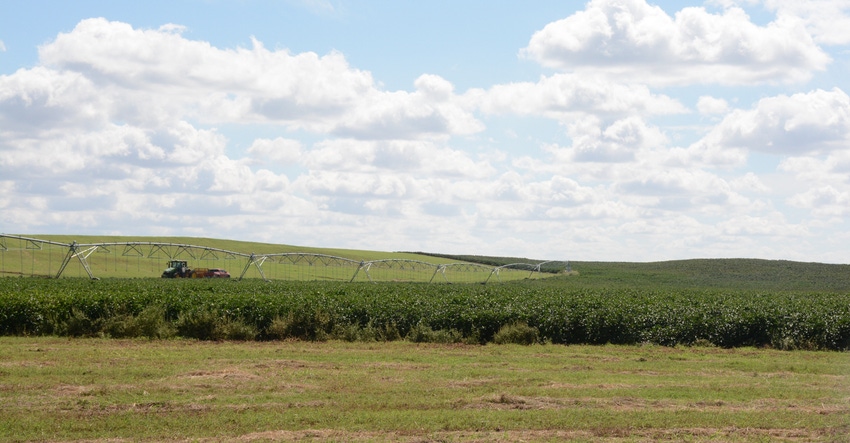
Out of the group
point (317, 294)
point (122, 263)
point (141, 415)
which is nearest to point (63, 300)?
point (317, 294)

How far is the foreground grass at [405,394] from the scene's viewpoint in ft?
40.3

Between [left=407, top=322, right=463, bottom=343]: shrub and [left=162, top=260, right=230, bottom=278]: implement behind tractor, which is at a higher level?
[left=162, top=260, right=230, bottom=278]: implement behind tractor

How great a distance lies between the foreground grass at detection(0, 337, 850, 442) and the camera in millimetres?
12289

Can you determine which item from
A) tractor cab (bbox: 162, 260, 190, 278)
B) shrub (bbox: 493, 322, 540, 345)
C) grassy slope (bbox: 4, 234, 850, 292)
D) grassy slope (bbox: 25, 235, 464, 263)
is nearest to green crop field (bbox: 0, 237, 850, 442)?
shrub (bbox: 493, 322, 540, 345)

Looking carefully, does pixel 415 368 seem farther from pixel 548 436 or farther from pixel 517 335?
pixel 548 436

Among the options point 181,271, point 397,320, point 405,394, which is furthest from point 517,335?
point 181,271

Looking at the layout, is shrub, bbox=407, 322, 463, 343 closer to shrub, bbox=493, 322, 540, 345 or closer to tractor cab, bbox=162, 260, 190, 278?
shrub, bbox=493, 322, 540, 345

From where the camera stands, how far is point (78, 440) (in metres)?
11.4

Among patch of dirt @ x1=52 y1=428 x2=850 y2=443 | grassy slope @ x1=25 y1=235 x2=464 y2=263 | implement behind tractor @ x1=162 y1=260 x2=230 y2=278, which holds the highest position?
grassy slope @ x1=25 y1=235 x2=464 y2=263

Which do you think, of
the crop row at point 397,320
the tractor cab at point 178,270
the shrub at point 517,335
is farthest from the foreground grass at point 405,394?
the tractor cab at point 178,270

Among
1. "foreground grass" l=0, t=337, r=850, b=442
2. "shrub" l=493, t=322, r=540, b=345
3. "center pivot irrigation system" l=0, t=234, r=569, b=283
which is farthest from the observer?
"center pivot irrigation system" l=0, t=234, r=569, b=283

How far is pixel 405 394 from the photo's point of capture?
15422mm

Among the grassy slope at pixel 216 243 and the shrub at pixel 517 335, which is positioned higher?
the grassy slope at pixel 216 243

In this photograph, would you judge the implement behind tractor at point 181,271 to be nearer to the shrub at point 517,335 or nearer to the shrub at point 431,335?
the shrub at point 431,335
